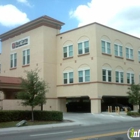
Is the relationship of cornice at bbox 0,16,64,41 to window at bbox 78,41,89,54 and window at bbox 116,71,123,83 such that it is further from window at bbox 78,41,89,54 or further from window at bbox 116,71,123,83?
window at bbox 116,71,123,83

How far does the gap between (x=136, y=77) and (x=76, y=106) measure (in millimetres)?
10901

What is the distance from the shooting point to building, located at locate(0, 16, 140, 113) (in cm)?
3312

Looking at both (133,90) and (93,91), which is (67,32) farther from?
(133,90)

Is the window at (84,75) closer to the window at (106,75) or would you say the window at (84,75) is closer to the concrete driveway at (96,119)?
the window at (106,75)

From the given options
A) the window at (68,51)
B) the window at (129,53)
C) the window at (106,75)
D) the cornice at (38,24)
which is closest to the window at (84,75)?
the window at (106,75)

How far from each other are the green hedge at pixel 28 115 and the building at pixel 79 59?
9.99m

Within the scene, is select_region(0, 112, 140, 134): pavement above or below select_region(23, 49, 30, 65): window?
below

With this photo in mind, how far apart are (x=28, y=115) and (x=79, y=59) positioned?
44.7ft

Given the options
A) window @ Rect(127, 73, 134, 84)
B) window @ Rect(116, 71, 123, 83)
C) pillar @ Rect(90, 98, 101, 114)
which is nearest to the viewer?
pillar @ Rect(90, 98, 101, 114)

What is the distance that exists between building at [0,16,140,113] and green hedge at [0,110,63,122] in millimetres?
9991

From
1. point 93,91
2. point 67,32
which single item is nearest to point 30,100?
point 93,91

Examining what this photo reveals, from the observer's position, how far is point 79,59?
34.8 metres

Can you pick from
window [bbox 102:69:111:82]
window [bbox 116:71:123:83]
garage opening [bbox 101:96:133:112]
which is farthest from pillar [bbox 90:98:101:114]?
garage opening [bbox 101:96:133:112]

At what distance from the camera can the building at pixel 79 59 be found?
109 feet
